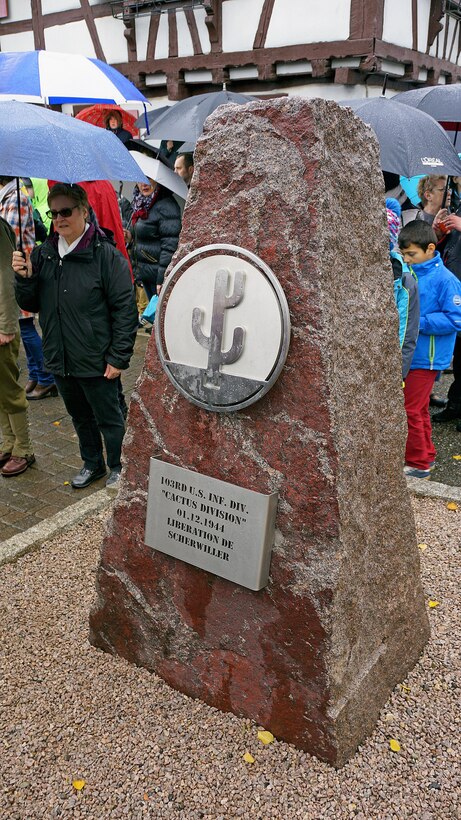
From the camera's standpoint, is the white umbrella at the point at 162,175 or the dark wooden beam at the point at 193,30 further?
the dark wooden beam at the point at 193,30

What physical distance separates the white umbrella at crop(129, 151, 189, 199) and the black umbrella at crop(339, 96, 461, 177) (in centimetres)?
161

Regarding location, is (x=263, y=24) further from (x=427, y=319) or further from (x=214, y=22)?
(x=427, y=319)

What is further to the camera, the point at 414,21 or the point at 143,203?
the point at 414,21

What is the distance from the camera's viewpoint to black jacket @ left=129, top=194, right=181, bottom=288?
598 centimetres

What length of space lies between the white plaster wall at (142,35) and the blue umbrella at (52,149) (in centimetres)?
870

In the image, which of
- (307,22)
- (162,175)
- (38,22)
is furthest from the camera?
(38,22)

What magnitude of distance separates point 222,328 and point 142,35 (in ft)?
36.1

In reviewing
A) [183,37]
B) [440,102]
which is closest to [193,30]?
[183,37]

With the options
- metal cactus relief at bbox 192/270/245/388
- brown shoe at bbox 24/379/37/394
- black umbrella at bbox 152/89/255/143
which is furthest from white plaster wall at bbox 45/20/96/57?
metal cactus relief at bbox 192/270/245/388

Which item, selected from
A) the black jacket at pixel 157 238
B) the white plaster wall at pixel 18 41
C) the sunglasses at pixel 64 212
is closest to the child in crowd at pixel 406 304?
the sunglasses at pixel 64 212

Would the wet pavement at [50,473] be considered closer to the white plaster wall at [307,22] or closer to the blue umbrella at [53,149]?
the blue umbrella at [53,149]

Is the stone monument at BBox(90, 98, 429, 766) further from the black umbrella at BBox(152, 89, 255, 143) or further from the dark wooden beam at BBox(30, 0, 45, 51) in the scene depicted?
the dark wooden beam at BBox(30, 0, 45, 51)

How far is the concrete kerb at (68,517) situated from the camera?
3.52 meters

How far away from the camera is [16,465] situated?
4.71 meters
